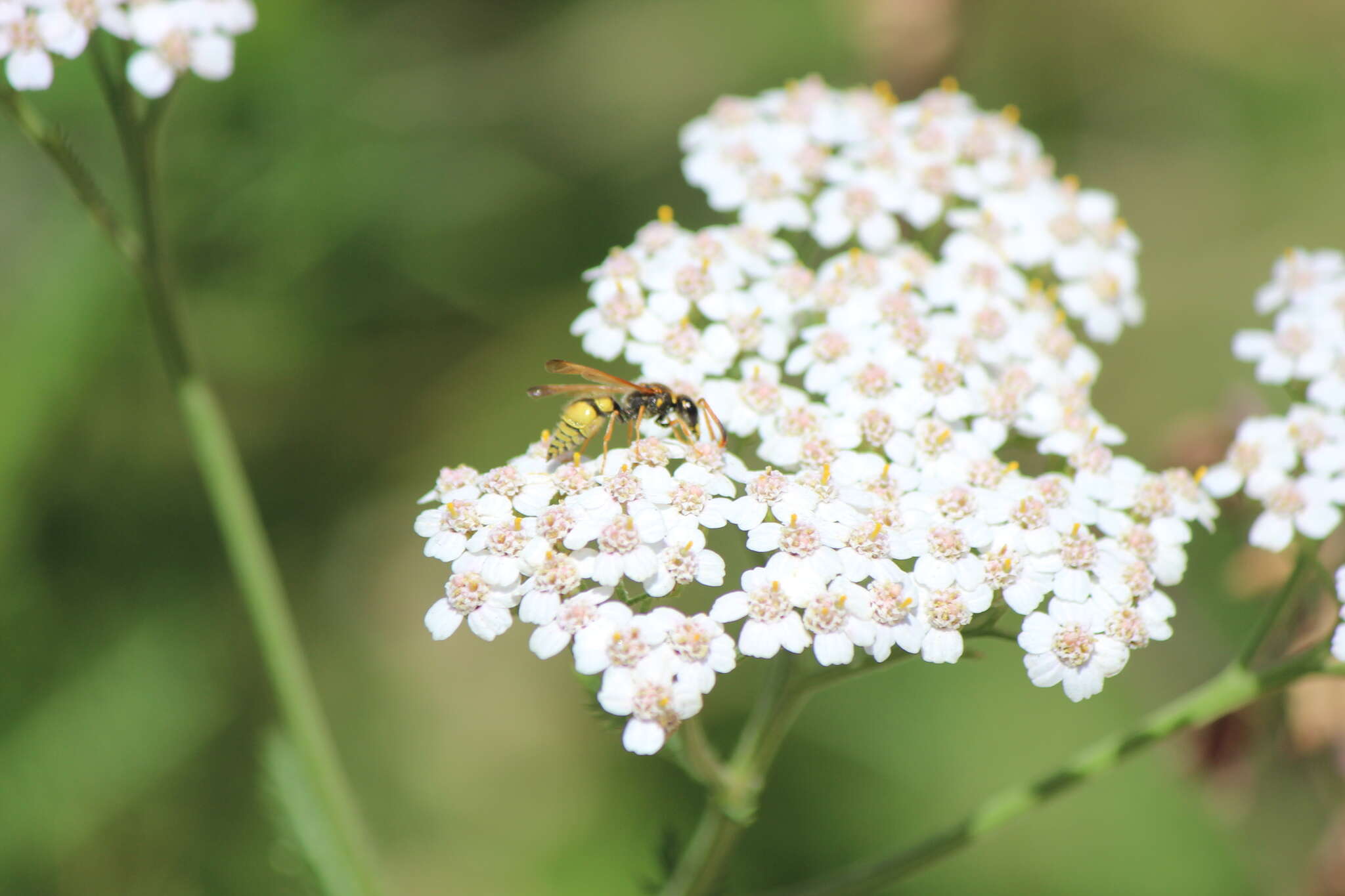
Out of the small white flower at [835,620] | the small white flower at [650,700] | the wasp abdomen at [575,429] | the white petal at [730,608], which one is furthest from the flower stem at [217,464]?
the small white flower at [835,620]

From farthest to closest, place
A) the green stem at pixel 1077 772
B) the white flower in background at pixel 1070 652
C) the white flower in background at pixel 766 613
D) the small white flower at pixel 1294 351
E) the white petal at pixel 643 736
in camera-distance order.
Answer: the small white flower at pixel 1294 351 → the green stem at pixel 1077 772 → the white flower in background at pixel 1070 652 → the white flower in background at pixel 766 613 → the white petal at pixel 643 736

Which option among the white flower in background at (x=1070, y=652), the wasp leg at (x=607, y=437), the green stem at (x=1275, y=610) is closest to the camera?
the white flower in background at (x=1070, y=652)

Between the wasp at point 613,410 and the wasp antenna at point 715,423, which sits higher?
the wasp at point 613,410

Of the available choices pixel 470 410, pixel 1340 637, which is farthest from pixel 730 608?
pixel 470 410

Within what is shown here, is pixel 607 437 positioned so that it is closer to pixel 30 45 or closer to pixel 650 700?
pixel 650 700

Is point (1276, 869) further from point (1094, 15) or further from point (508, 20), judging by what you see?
point (508, 20)

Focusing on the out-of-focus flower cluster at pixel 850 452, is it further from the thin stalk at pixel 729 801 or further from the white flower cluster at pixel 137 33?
the white flower cluster at pixel 137 33

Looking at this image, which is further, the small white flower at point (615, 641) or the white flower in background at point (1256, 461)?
the white flower in background at point (1256, 461)

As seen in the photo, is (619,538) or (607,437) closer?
(619,538)

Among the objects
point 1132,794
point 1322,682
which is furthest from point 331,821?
point 1132,794
